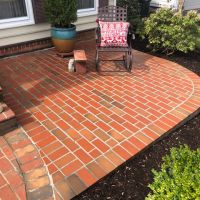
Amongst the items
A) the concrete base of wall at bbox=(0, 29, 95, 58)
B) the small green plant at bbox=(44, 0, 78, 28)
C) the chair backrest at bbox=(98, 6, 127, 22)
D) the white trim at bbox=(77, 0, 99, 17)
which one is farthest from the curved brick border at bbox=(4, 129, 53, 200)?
the white trim at bbox=(77, 0, 99, 17)

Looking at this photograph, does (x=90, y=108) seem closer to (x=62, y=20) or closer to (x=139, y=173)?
(x=139, y=173)

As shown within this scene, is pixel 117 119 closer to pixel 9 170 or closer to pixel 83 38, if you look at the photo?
pixel 9 170

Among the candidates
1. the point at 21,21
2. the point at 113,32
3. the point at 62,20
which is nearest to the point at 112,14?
the point at 113,32

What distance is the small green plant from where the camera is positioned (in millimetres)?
4645

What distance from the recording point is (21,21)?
4953mm

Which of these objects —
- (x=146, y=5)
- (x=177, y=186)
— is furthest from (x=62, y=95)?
(x=146, y=5)

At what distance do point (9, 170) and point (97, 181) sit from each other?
0.94 metres

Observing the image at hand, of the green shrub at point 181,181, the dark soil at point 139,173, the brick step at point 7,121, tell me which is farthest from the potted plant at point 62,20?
the green shrub at point 181,181

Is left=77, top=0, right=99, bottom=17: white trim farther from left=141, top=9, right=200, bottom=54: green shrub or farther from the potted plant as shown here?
left=141, top=9, right=200, bottom=54: green shrub

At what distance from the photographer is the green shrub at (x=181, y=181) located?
4.92ft

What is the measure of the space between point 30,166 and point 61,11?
3429mm

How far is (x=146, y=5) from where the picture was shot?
24.4ft

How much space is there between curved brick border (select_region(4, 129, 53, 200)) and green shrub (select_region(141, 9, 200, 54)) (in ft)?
13.2

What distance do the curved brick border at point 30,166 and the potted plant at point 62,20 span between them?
2662 mm
